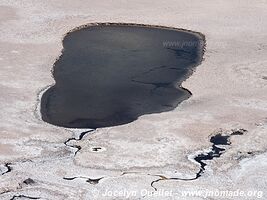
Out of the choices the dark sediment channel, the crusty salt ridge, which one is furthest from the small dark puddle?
the dark sediment channel

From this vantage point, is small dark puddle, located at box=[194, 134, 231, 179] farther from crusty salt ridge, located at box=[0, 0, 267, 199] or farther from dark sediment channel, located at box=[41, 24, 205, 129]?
dark sediment channel, located at box=[41, 24, 205, 129]

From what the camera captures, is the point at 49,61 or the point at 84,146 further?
the point at 49,61

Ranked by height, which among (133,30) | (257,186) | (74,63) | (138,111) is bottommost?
(257,186)

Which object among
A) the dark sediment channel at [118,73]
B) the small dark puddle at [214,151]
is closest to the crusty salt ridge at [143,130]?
the small dark puddle at [214,151]

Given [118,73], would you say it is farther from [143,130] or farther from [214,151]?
[214,151]

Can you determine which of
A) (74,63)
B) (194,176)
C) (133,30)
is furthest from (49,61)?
(194,176)

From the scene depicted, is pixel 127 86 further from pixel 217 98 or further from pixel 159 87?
pixel 217 98
